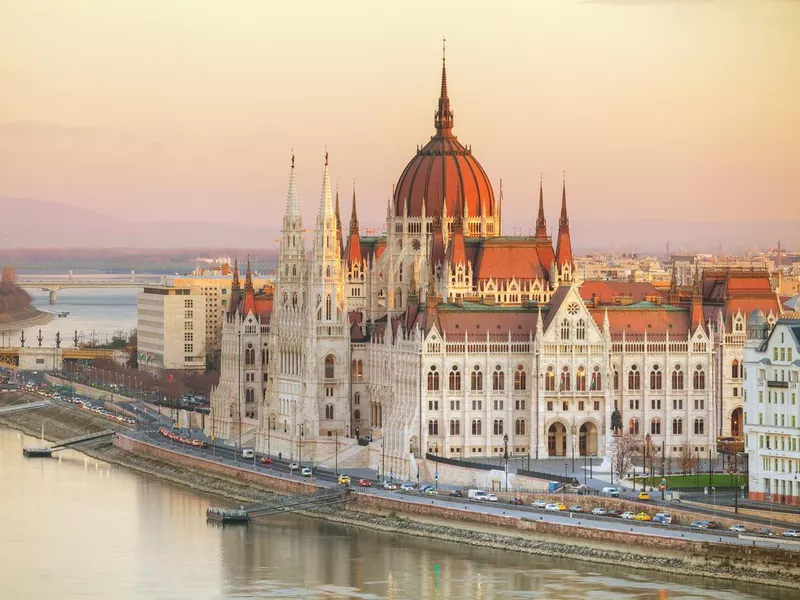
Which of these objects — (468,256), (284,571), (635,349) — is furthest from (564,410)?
(284,571)

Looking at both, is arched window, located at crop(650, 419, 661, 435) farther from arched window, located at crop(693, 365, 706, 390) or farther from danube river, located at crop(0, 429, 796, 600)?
danube river, located at crop(0, 429, 796, 600)

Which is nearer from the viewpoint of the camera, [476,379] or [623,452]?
[623,452]

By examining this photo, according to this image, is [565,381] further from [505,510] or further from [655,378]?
[505,510]

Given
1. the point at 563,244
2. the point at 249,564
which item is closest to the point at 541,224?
the point at 563,244

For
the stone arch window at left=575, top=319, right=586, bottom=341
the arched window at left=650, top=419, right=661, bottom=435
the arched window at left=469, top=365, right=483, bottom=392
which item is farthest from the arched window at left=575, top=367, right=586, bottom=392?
the arched window at left=469, top=365, right=483, bottom=392

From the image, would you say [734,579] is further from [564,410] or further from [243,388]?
[243,388]

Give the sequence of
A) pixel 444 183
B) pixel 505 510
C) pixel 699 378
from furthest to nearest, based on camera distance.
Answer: pixel 444 183 < pixel 699 378 < pixel 505 510

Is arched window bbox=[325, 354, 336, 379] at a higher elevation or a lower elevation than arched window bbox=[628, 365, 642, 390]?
higher
